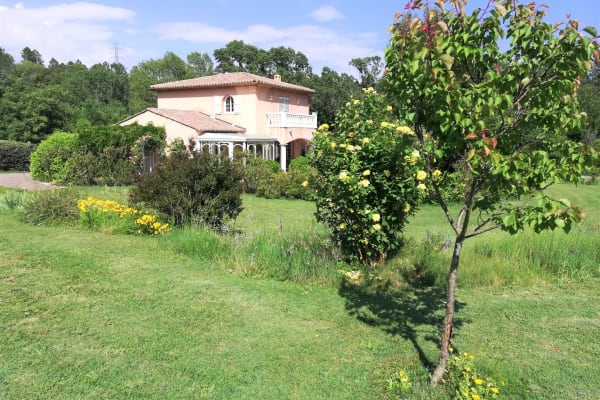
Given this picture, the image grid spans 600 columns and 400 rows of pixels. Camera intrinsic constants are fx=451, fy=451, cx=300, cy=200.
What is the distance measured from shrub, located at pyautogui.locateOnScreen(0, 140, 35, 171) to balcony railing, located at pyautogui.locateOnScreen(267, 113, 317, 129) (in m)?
15.7

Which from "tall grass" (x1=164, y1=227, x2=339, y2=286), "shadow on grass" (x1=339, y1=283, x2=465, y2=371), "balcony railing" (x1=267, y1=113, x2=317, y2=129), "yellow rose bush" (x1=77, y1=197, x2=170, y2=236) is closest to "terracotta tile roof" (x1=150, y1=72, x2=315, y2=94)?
"balcony railing" (x1=267, y1=113, x2=317, y2=129)

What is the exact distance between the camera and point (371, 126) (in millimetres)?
6086

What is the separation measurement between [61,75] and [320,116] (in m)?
66.3

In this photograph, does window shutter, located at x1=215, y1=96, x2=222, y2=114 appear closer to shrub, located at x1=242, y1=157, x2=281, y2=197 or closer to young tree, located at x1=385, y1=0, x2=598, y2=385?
shrub, located at x1=242, y1=157, x2=281, y2=197

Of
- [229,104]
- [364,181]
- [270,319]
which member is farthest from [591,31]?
[229,104]

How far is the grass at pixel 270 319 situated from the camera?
11.7 ft

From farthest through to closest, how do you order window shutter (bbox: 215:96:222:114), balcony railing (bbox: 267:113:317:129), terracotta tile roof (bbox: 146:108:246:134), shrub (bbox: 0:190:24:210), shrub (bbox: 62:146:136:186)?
window shutter (bbox: 215:96:222:114), balcony railing (bbox: 267:113:317:129), terracotta tile roof (bbox: 146:108:246:134), shrub (bbox: 62:146:136:186), shrub (bbox: 0:190:24:210)

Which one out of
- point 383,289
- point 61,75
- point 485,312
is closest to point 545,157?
point 485,312

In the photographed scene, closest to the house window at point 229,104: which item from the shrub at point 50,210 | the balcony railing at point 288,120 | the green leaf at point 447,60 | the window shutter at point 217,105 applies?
the window shutter at point 217,105

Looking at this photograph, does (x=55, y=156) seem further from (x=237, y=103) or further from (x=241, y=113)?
(x=237, y=103)

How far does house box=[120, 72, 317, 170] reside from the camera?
86.9ft

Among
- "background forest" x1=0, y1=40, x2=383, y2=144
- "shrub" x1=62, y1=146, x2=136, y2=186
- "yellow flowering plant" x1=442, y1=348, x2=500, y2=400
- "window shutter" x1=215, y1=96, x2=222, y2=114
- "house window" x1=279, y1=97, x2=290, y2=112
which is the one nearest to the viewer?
"yellow flowering plant" x1=442, y1=348, x2=500, y2=400

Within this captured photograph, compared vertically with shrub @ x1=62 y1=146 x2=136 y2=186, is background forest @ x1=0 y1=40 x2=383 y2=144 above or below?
above

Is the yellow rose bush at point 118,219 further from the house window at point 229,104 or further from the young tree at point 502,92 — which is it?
the house window at point 229,104
